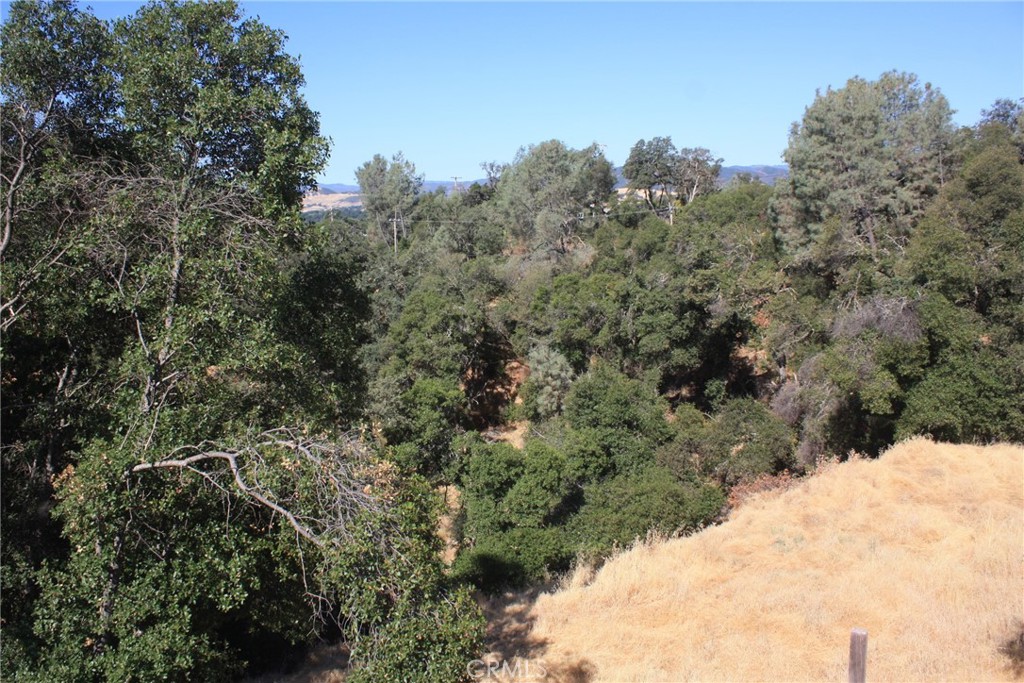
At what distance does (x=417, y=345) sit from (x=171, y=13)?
19.3 m

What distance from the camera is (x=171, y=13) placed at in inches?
341

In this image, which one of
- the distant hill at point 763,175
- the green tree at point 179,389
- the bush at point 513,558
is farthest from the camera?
the distant hill at point 763,175

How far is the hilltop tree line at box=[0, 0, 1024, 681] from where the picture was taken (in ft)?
20.7

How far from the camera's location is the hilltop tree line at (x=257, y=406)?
248 inches

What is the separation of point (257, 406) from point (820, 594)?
8147 millimetres

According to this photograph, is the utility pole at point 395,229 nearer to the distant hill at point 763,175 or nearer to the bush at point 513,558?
the distant hill at point 763,175

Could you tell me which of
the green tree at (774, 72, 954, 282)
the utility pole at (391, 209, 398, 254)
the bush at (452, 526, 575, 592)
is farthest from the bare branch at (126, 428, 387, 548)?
the utility pole at (391, 209, 398, 254)

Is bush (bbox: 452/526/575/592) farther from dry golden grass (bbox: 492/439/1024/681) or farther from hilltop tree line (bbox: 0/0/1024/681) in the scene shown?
dry golden grass (bbox: 492/439/1024/681)

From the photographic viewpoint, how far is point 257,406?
7961 mm

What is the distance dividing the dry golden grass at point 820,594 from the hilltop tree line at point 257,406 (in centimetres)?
217

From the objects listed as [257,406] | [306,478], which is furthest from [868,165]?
[306,478]

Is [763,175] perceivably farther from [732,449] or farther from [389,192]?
[732,449]

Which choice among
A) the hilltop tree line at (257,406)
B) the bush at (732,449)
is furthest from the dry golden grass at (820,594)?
the bush at (732,449)

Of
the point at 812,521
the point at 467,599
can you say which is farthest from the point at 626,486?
the point at 467,599
